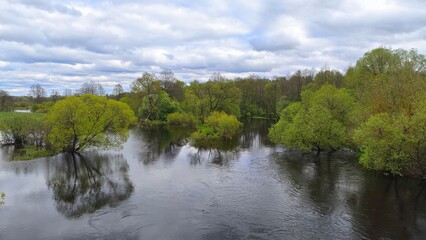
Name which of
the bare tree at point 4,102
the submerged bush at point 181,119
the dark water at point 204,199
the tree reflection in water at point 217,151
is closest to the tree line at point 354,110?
the submerged bush at point 181,119

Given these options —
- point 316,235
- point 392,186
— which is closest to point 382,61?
point 392,186

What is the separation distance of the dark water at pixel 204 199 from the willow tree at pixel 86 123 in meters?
2.95

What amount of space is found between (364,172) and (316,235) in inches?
674

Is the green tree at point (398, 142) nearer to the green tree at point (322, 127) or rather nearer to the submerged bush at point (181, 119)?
the green tree at point (322, 127)

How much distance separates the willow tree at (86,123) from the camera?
129 feet

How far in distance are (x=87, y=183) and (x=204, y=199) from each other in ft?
38.1

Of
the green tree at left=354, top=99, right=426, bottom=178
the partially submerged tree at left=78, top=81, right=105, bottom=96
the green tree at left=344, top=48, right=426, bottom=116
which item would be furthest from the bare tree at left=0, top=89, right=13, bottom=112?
the green tree at left=354, top=99, right=426, bottom=178

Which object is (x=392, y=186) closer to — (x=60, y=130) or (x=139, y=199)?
(x=139, y=199)

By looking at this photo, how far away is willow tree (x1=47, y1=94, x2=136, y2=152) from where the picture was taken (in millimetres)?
39219

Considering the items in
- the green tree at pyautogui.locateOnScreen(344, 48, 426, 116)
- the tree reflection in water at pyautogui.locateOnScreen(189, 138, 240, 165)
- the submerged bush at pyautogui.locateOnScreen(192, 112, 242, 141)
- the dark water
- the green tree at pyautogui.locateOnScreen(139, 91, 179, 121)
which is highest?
the green tree at pyautogui.locateOnScreen(344, 48, 426, 116)

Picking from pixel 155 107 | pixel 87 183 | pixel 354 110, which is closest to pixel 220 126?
pixel 354 110

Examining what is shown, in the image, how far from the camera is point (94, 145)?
41.7m

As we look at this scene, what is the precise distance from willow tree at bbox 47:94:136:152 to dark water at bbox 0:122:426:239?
2947 millimetres

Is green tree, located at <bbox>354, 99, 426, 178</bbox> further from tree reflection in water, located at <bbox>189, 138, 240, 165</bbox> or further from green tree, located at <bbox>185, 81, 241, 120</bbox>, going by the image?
green tree, located at <bbox>185, 81, 241, 120</bbox>
